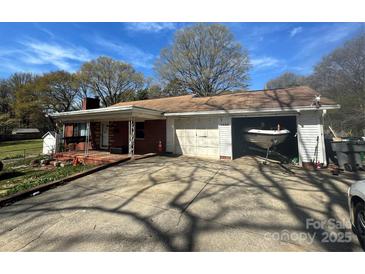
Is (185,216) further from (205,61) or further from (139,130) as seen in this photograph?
(205,61)

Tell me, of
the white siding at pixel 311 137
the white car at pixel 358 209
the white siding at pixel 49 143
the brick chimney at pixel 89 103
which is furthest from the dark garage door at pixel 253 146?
the white siding at pixel 49 143

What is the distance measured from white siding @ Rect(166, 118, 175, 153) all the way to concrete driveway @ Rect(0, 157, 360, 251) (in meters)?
4.81

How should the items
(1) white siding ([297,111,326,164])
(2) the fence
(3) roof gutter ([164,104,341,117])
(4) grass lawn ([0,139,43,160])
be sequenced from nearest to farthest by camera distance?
1. (3) roof gutter ([164,104,341,117])
2. (1) white siding ([297,111,326,164])
3. (2) the fence
4. (4) grass lawn ([0,139,43,160])

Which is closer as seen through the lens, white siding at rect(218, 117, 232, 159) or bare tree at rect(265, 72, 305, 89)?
white siding at rect(218, 117, 232, 159)

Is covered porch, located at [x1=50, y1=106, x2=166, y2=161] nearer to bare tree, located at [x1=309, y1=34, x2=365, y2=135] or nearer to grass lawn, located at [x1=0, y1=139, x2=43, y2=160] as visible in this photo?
grass lawn, located at [x1=0, y1=139, x2=43, y2=160]

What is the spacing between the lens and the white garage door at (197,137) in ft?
30.8

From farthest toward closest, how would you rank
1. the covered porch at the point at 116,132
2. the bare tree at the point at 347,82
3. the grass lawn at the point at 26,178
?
the bare tree at the point at 347,82
the covered porch at the point at 116,132
the grass lawn at the point at 26,178

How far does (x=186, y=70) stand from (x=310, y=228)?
24.6 m

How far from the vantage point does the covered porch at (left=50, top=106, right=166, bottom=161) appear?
29.6ft

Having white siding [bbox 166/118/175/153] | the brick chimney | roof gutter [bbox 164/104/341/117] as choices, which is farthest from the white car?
the brick chimney

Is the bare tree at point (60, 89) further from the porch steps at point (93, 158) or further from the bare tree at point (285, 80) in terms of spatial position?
the bare tree at point (285, 80)

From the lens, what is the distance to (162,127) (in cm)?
1087
